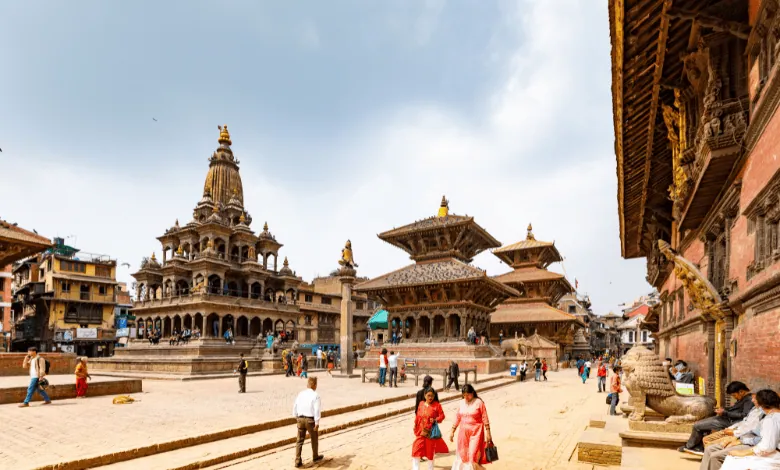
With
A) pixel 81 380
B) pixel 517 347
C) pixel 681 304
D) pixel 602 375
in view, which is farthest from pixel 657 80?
pixel 517 347

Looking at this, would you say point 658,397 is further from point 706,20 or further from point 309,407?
point 706,20

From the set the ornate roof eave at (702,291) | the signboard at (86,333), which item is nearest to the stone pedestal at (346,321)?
the ornate roof eave at (702,291)

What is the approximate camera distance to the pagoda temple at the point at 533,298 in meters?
43.2

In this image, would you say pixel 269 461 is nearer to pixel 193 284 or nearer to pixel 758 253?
pixel 758 253

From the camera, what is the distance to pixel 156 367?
29266 mm

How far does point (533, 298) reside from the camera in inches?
1836

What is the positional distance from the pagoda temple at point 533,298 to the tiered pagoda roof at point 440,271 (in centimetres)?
867

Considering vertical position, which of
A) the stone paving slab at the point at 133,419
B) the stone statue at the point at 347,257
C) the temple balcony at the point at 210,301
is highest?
the stone statue at the point at 347,257

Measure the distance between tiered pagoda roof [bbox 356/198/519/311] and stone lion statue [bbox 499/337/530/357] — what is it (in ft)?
11.4

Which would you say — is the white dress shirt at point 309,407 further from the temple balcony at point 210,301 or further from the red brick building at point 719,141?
the temple balcony at point 210,301

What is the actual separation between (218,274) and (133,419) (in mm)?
28934

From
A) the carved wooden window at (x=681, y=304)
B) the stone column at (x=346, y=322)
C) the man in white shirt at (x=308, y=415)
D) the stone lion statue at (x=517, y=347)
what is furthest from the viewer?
the stone lion statue at (x=517, y=347)

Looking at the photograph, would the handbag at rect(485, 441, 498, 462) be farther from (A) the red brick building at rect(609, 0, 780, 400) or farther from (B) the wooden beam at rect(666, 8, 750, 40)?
(B) the wooden beam at rect(666, 8, 750, 40)

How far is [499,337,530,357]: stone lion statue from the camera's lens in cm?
3588
